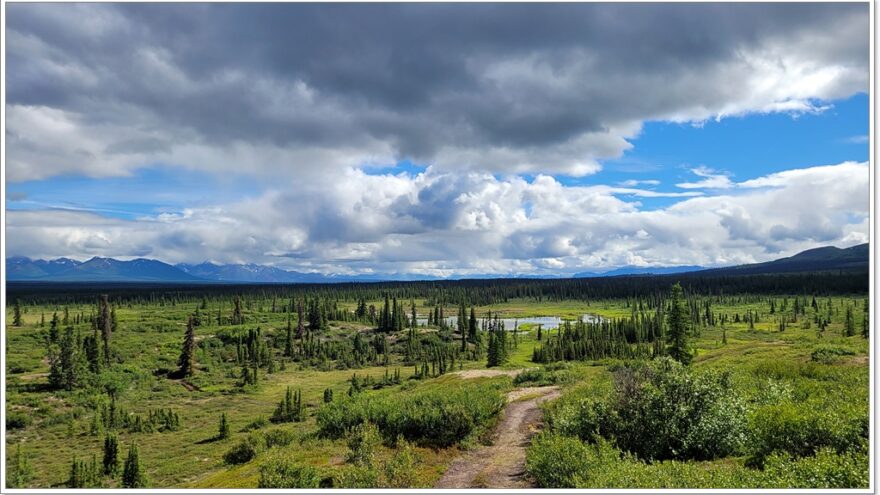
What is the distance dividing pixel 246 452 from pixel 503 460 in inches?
1325

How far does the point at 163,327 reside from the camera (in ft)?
596

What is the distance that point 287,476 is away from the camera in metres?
25.8

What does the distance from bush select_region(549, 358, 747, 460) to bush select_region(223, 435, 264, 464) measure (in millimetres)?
37962

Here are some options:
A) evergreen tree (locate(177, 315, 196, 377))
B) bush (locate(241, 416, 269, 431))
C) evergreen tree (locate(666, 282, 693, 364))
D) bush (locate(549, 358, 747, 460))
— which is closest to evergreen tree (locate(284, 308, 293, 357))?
evergreen tree (locate(177, 315, 196, 377))

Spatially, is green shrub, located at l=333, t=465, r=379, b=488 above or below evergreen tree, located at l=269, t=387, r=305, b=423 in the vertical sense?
above

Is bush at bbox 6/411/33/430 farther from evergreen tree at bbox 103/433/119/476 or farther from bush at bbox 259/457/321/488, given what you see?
bush at bbox 259/457/321/488

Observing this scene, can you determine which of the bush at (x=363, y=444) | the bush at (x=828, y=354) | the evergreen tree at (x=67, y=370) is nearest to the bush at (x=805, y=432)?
the bush at (x=363, y=444)

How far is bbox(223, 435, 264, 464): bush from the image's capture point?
5282cm

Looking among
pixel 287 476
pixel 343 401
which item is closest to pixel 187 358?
pixel 343 401

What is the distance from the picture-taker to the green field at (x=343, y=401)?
22609 mm

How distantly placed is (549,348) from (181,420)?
98280mm

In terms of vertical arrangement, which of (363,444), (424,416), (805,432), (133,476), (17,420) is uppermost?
(805,432)

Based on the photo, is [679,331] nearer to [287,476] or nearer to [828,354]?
[828,354]

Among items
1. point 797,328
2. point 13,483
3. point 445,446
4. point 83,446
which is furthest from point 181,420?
point 797,328
